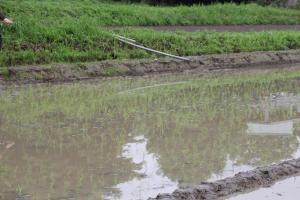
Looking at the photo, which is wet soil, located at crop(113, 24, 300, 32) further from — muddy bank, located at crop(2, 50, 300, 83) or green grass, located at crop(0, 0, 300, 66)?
muddy bank, located at crop(2, 50, 300, 83)

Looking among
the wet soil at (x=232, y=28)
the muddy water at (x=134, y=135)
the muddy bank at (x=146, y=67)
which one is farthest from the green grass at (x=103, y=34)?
the muddy water at (x=134, y=135)

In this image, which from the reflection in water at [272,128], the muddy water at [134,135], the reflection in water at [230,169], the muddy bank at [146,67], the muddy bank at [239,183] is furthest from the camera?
the muddy bank at [146,67]

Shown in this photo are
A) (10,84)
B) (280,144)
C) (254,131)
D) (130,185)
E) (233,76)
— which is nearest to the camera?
(130,185)

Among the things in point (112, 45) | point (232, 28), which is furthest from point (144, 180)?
point (232, 28)

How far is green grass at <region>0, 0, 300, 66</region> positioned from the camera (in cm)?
1147

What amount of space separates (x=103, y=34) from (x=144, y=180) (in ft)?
24.0

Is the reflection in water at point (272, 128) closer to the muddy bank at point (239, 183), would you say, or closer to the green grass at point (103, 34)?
the muddy bank at point (239, 183)

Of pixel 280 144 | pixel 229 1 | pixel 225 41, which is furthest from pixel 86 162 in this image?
pixel 229 1

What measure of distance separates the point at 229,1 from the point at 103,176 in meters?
17.9

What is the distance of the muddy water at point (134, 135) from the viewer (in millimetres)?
5395

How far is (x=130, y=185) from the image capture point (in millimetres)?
5289

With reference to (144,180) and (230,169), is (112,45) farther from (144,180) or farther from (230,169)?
(144,180)

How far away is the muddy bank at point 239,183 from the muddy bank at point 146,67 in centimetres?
578

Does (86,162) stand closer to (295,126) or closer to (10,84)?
(295,126)
